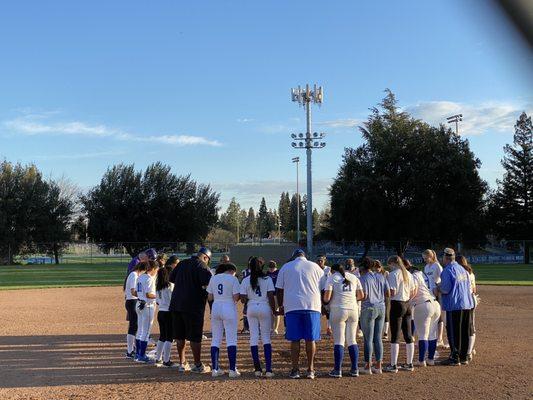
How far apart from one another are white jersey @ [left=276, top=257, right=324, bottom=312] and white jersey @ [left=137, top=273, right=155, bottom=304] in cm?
256

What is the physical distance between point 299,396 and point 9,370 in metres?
4.98

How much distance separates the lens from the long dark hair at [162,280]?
9.54m

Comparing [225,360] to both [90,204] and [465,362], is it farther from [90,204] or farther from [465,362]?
[90,204]

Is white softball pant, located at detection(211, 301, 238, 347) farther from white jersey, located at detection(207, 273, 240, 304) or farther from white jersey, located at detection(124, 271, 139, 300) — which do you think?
white jersey, located at detection(124, 271, 139, 300)

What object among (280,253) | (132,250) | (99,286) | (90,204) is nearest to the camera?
(99,286)

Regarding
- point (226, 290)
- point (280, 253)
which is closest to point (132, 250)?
point (280, 253)

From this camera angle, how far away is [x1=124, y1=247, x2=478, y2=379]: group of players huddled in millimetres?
8203

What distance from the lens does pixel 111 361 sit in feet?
31.6

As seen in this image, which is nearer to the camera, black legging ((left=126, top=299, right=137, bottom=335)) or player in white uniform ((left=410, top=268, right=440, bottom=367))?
player in white uniform ((left=410, top=268, right=440, bottom=367))

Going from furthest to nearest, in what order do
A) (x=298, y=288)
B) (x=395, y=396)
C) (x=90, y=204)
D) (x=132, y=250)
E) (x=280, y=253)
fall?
1. (x=90, y=204)
2. (x=132, y=250)
3. (x=280, y=253)
4. (x=298, y=288)
5. (x=395, y=396)

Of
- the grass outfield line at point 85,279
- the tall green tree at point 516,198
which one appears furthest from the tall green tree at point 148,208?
the tall green tree at point 516,198

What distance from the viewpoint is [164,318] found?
367 inches

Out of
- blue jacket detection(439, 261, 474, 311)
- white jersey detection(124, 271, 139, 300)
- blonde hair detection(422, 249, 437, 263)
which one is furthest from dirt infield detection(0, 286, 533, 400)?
blonde hair detection(422, 249, 437, 263)

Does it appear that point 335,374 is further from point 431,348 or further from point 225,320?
point 431,348
